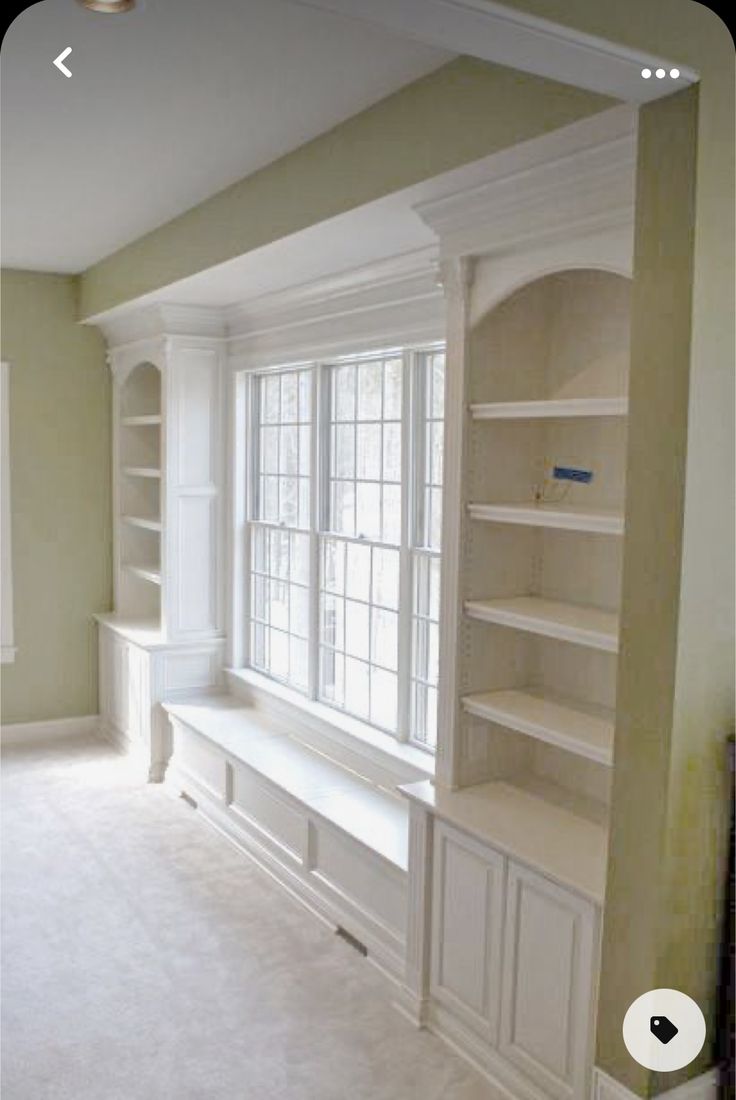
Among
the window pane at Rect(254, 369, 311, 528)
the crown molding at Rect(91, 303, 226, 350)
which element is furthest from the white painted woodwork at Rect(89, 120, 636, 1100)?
the crown molding at Rect(91, 303, 226, 350)

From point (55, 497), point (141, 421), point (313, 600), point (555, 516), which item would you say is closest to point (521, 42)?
point (555, 516)

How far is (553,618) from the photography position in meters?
3.05

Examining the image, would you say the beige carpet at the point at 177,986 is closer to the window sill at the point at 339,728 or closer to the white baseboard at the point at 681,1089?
the white baseboard at the point at 681,1089

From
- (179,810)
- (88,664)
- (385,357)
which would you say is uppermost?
(385,357)

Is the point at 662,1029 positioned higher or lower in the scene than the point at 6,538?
lower

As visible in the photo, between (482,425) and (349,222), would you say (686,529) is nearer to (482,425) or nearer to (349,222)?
(482,425)

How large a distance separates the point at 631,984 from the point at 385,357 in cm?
279

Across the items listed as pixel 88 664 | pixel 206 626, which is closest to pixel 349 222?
pixel 206 626

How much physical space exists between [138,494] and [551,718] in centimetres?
416

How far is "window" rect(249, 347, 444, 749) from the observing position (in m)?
4.23

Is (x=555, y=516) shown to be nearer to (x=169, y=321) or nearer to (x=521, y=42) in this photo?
(x=521, y=42)

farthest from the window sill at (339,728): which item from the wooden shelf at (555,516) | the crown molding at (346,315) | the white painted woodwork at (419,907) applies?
the crown molding at (346,315)

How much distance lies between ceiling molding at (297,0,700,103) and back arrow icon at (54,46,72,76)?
1320mm

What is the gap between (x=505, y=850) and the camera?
9.61 feet
